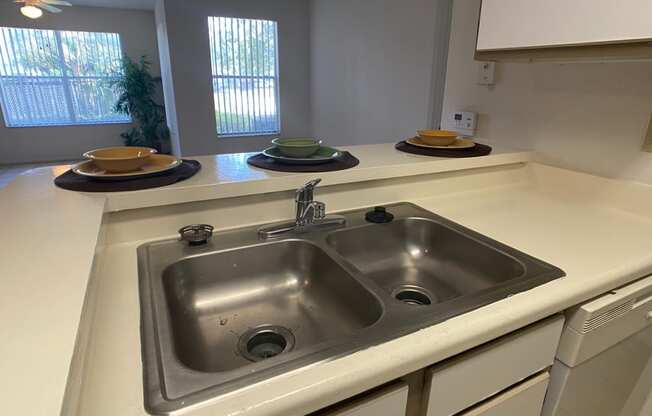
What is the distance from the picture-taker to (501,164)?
1.34m

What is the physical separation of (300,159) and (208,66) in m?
4.18

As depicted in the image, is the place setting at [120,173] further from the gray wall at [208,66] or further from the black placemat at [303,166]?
the gray wall at [208,66]

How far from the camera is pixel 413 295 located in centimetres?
98

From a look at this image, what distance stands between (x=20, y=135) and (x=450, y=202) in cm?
694

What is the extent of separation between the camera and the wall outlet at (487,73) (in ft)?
4.75

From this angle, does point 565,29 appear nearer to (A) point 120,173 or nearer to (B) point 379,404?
(B) point 379,404

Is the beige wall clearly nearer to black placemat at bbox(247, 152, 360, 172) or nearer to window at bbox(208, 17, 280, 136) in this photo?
black placemat at bbox(247, 152, 360, 172)

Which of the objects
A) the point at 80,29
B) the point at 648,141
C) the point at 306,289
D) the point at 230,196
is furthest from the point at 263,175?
the point at 80,29

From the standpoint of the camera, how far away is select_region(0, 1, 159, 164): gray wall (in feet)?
17.9

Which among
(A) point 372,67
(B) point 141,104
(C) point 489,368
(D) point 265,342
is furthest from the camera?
(B) point 141,104

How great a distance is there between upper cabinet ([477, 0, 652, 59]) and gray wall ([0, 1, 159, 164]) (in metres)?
6.32

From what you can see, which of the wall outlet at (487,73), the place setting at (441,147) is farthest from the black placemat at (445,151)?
the wall outlet at (487,73)

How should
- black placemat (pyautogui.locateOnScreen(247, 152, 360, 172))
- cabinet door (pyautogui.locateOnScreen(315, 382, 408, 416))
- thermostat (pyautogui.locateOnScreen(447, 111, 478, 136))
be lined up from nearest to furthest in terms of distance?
cabinet door (pyautogui.locateOnScreen(315, 382, 408, 416)) < black placemat (pyautogui.locateOnScreen(247, 152, 360, 172)) < thermostat (pyautogui.locateOnScreen(447, 111, 478, 136))

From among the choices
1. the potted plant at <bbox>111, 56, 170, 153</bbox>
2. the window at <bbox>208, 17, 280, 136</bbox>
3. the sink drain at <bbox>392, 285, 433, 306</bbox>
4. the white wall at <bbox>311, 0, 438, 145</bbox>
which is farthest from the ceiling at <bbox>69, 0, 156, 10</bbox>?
the sink drain at <bbox>392, 285, 433, 306</bbox>
